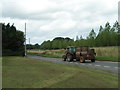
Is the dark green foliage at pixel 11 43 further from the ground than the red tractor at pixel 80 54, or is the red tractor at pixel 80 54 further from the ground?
the dark green foliage at pixel 11 43

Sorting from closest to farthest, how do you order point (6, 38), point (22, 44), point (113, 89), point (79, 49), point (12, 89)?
1. point (12, 89)
2. point (113, 89)
3. point (79, 49)
4. point (6, 38)
5. point (22, 44)

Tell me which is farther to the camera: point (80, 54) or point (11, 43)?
point (11, 43)

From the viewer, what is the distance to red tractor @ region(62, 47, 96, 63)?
89.9 ft

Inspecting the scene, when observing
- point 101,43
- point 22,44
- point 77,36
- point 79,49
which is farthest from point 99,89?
point 77,36

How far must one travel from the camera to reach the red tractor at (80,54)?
2741 cm

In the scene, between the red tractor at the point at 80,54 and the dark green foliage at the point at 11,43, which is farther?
the dark green foliage at the point at 11,43

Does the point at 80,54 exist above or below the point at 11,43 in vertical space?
below

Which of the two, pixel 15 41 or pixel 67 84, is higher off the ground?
pixel 15 41

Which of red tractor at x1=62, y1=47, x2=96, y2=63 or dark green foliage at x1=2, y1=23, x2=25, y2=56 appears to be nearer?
red tractor at x1=62, y1=47, x2=96, y2=63

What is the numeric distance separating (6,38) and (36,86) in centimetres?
4628

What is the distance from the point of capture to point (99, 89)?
6871 mm

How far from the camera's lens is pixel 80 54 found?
28.2 meters

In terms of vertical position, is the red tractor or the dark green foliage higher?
the dark green foliage

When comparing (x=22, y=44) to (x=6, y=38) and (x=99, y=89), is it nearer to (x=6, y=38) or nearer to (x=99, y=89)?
(x=6, y=38)
